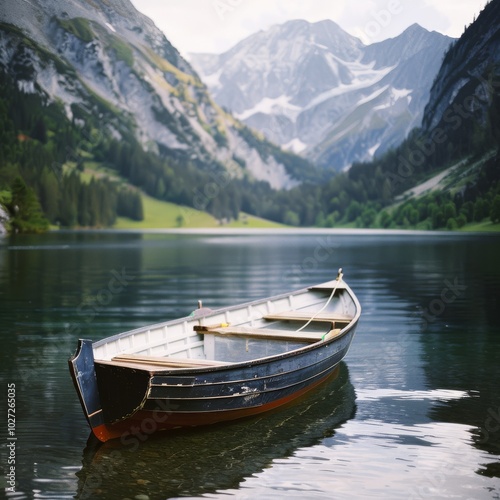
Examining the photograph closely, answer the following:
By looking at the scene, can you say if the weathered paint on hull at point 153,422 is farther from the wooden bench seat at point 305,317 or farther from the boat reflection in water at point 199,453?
the wooden bench seat at point 305,317

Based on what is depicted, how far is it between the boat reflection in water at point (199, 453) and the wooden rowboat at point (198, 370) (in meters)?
0.36

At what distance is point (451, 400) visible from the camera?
2206cm

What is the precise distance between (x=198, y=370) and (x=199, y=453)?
2041mm

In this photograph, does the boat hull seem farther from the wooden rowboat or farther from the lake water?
the lake water

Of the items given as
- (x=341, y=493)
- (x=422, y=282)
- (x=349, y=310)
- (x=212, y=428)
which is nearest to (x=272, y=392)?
(x=212, y=428)

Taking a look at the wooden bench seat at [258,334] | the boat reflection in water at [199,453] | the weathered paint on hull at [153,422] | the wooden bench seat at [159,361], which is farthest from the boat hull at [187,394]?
the wooden bench seat at [258,334]

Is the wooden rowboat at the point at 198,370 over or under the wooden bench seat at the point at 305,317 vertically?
under

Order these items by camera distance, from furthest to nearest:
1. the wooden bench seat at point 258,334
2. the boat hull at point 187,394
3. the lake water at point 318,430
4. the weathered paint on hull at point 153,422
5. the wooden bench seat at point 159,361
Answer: the wooden bench seat at point 258,334, the wooden bench seat at point 159,361, the weathered paint on hull at point 153,422, the boat hull at point 187,394, the lake water at point 318,430

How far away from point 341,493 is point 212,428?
5112 mm

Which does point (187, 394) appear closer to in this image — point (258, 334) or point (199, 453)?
point (199, 453)

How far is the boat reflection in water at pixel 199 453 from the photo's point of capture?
1519cm

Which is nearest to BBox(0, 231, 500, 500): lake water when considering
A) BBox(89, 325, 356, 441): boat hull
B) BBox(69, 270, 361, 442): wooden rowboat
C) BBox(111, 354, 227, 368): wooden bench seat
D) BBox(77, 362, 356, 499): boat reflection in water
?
BBox(77, 362, 356, 499): boat reflection in water

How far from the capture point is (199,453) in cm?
1714

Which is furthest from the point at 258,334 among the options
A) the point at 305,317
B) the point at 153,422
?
the point at 153,422
